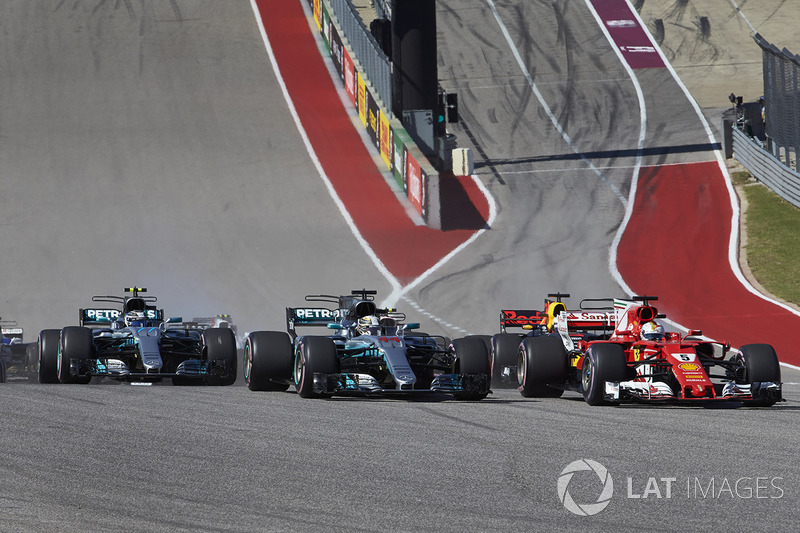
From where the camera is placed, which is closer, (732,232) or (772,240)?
(772,240)

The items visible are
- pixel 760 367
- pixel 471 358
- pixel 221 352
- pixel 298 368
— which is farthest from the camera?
pixel 221 352

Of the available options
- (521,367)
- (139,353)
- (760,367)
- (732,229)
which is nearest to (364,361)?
(521,367)

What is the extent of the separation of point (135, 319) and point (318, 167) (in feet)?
68.7

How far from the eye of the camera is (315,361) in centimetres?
1759

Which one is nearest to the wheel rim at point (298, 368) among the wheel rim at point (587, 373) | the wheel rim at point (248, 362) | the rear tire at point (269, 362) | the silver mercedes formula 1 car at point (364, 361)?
the silver mercedes formula 1 car at point (364, 361)

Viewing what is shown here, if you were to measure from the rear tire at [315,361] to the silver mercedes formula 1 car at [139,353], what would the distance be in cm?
328

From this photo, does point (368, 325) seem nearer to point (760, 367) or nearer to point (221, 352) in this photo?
point (221, 352)

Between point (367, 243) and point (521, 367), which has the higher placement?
point (367, 243)

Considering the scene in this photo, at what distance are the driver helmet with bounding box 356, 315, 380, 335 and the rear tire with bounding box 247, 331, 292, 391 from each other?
112 cm

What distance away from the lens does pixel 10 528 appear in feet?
28.7

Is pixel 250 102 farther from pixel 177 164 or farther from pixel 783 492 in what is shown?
pixel 783 492

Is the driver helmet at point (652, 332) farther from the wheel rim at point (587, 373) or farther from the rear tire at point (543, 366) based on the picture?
the rear tire at point (543, 366)

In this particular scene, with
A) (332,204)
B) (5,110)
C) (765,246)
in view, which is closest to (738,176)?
(765,246)

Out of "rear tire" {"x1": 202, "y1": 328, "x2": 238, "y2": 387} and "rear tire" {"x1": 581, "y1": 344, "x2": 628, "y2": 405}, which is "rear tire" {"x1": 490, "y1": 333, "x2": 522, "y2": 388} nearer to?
"rear tire" {"x1": 581, "y1": 344, "x2": 628, "y2": 405}
